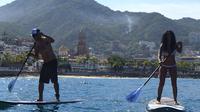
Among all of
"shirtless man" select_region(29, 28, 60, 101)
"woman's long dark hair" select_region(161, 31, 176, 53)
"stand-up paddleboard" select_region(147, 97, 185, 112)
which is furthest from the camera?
"shirtless man" select_region(29, 28, 60, 101)

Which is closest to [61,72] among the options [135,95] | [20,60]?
[20,60]

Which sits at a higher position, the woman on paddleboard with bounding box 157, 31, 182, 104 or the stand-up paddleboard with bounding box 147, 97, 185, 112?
the woman on paddleboard with bounding box 157, 31, 182, 104

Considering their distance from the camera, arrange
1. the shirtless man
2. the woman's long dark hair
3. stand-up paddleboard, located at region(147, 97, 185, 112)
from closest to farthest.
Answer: stand-up paddleboard, located at region(147, 97, 185, 112) < the woman's long dark hair < the shirtless man

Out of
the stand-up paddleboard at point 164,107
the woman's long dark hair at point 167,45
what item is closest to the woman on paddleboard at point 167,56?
the woman's long dark hair at point 167,45

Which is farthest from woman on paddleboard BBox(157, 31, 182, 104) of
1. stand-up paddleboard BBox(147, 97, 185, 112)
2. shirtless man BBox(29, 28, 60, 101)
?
shirtless man BBox(29, 28, 60, 101)

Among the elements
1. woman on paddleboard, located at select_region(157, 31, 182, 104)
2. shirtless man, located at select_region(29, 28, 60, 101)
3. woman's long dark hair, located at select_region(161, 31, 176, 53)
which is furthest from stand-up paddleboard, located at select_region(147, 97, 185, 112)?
shirtless man, located at select_region(29, 28, 60, 101)

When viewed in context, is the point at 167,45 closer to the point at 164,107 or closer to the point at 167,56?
the point at 167,56

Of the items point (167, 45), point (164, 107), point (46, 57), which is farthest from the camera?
point (46, 57)

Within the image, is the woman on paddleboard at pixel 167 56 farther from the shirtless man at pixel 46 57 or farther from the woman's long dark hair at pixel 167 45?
the shirtless man at pixel 46 57

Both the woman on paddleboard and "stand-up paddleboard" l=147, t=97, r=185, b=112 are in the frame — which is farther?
the woman on paddleboard

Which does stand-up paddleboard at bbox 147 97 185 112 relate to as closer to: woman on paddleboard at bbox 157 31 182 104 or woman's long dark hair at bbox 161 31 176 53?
woman on paddleboard at bbox 157 31 182 104

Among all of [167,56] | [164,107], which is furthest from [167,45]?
[164,107]

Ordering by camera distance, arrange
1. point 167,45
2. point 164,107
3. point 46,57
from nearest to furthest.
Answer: point 164,107 < point 167,45 < point 46,57

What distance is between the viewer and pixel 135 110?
18.4m
